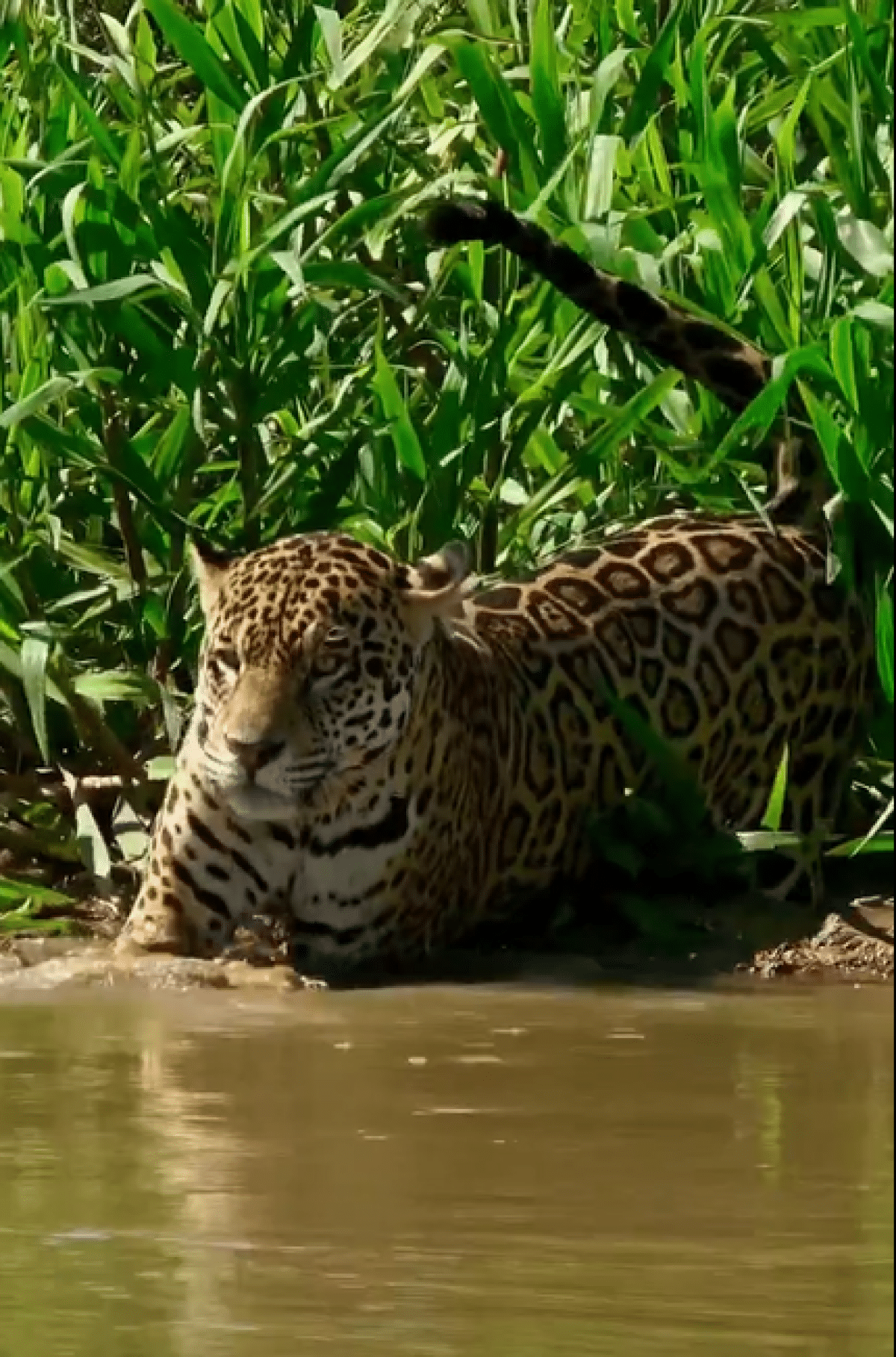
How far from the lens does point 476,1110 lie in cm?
409

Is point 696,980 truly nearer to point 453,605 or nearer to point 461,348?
point 453,605

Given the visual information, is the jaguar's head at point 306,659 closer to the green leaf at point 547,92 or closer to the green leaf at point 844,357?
the green leaf at point 844,357

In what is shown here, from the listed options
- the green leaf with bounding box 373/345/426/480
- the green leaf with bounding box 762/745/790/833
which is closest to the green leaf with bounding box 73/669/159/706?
the green leaf with bounding box 373/345/426/480

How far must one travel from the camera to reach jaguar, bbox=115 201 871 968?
5.21 meters

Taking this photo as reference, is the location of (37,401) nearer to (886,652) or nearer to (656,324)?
(656,324)

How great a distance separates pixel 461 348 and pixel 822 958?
135cm

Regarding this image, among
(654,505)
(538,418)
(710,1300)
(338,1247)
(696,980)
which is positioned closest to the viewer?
(710,1300)

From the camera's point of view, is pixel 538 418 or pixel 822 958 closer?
pixel 822 958

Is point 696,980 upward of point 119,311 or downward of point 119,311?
downward

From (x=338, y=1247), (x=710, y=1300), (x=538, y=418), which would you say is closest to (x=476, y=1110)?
(x=338, y=1247)

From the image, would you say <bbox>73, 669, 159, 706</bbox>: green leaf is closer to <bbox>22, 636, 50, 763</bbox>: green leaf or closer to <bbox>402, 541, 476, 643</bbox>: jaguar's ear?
<bbox>22, 636, 50, 763</bbox>: green leaf

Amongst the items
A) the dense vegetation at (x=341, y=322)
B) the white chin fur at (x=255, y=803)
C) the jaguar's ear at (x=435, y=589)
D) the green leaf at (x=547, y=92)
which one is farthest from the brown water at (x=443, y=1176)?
the green leaf at (x=547, y=92)

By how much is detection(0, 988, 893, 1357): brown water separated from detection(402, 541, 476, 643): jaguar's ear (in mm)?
633

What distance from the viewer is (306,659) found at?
204 inches
